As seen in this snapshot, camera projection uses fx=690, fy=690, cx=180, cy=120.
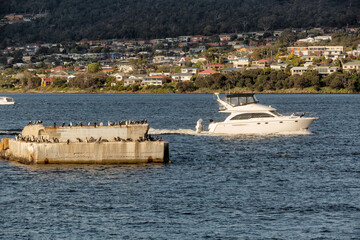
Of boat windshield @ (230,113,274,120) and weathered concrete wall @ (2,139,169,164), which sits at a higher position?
boat windshield @ (230,113,274,120)

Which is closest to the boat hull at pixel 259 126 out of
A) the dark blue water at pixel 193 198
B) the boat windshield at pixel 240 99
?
the boat windshield at pixel 240 99

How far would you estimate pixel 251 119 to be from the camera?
208ft

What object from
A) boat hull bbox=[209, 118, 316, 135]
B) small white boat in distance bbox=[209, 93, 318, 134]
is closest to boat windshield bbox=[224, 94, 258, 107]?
small white boat in distance bbox=[209, 93, 318, 134]

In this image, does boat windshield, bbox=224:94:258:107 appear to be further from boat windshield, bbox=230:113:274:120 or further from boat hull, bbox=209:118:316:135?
boat hull, bbox=209:118:316:135

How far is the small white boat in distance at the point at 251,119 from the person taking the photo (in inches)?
2482

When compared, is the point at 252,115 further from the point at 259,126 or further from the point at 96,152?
the point at 96,152

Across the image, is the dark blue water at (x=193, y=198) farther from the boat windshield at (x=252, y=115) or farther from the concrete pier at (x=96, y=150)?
the boat windshield at (x=252, y=115)

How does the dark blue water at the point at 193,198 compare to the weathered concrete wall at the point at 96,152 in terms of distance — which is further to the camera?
the weathered concrete wall at the point at 96,152

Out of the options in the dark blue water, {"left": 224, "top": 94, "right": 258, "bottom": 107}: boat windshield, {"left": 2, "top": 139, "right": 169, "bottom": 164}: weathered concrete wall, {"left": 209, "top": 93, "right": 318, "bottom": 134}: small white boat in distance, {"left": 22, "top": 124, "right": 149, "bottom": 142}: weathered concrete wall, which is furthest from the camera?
{"left": 224, "top": 94, "right": 258, "bottom": 107}: boat windshield

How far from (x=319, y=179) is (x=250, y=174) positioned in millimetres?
4341

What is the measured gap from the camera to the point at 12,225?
99.3 ft

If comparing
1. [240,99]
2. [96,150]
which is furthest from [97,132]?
[240,99]

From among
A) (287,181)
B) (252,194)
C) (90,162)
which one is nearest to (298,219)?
(252,194)

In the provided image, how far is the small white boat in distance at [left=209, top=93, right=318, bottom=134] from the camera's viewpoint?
63.0m
